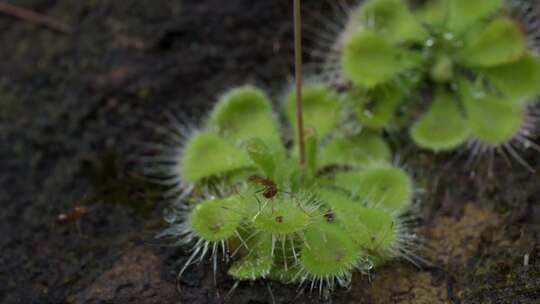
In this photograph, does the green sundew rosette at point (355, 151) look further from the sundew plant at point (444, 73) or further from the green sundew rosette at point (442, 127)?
the green sundew rosette at point (442, 127)

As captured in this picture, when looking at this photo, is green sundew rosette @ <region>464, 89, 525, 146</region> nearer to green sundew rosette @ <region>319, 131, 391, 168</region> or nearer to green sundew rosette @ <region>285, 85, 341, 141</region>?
green sundew rosette @ <region>319, 131, 391, 168</region>

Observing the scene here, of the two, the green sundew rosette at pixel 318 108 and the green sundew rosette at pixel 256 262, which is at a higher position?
the green sundew rosette at pixel 318 108

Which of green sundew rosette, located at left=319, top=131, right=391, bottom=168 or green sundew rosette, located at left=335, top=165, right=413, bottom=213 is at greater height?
green sundew rosette, located at left=319, top=131, right=391, bottom=168

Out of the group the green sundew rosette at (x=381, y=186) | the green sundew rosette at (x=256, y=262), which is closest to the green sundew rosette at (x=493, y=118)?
the green sundew rosette at (x=381, y=186)

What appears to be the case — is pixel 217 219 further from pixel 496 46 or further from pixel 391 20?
pixel 496 46

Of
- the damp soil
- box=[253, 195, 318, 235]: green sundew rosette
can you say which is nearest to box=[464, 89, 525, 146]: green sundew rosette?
the damp soil

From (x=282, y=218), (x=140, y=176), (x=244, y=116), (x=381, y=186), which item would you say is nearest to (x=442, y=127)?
(x=381, y=186)

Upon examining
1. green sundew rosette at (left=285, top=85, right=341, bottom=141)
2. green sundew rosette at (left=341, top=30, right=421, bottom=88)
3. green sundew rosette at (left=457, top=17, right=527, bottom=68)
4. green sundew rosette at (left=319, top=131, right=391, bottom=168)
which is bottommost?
green sundew rosette at (left=319, top=131, right=391, bottom=168)
